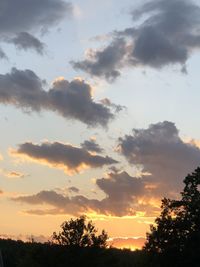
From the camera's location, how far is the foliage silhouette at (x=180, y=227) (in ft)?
221

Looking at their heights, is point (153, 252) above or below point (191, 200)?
below

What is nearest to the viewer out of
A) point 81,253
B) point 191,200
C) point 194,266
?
point 194,266

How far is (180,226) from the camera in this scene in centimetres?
6919

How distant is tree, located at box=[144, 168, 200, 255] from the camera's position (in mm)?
67688

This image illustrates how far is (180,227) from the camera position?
2721 inches

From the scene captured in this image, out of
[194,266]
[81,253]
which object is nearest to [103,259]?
A: [81,253]

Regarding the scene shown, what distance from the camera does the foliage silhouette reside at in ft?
221

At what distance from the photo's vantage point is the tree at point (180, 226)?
6769 centimetres

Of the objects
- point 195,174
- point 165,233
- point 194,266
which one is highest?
point 195,174

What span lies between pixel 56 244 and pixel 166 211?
2260 cm

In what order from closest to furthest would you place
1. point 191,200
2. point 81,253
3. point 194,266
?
point 194,266
point 191,200
point 81,253

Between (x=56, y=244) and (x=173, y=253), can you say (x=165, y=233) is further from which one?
(x=56, y=244)

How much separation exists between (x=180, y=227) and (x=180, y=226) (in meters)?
0.13

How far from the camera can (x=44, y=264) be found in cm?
Result: 8700
